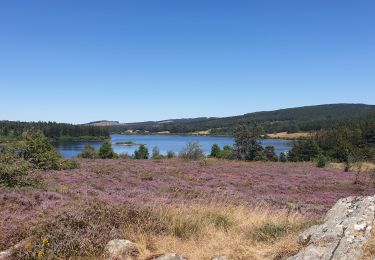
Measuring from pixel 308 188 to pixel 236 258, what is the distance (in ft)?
54.2

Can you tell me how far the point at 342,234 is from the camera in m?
5.23

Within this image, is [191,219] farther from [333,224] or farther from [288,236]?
[333,224]

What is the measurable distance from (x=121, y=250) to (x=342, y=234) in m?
3.43

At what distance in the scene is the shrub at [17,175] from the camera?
12.3 metres

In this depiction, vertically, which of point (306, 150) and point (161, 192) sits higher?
point (161, 192)

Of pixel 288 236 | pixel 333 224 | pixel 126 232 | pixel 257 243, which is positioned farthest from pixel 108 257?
pixel 333 224

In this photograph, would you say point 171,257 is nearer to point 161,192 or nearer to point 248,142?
point 161,192

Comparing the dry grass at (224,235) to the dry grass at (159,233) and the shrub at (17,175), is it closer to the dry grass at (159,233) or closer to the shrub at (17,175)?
the dry grass at (159,233)

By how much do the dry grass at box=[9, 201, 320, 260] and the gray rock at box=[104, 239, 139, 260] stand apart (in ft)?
0.46

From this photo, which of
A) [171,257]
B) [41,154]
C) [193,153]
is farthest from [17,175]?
[193,153]

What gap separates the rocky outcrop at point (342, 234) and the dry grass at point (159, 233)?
386 millimetres

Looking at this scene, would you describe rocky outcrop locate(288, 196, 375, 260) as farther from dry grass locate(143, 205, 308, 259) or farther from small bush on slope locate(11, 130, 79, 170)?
small bush on slope locate(11, 130, 79, 170)

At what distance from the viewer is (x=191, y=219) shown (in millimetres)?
7625

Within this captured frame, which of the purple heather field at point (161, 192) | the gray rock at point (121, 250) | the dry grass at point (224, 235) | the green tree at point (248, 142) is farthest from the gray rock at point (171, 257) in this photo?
the green tree at point (248, 142)
